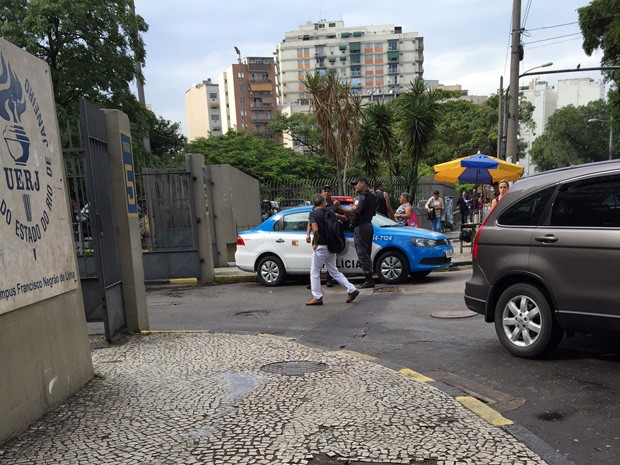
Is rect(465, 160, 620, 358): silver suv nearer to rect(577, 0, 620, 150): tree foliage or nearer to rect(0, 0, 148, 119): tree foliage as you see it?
rect(0, 0, 148, 119): tree foliage

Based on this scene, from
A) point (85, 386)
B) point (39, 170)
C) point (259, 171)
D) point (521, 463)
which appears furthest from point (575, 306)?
point (259, 171)

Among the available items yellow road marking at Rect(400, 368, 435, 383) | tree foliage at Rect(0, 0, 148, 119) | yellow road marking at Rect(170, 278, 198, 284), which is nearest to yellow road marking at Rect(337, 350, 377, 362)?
yellow road marking at Rect(400, 368, 435, 383)

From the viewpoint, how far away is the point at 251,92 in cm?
11244

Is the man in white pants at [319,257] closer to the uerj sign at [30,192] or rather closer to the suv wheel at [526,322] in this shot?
the suv wheel at [526,322]

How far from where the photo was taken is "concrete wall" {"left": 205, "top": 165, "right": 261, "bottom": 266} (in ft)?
45.1

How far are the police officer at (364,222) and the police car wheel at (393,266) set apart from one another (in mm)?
493

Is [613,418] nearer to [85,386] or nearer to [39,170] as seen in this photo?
[85,386]

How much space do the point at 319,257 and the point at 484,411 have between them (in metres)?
5.01

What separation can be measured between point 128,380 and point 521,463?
341 cm

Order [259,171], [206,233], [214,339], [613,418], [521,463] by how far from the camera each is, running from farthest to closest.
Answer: [259,171] → [206,233] → [214,339] → [613,418] → [521,463]

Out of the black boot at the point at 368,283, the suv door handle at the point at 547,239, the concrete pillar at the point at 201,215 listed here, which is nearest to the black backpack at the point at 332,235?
the black boot at the point at 368,283

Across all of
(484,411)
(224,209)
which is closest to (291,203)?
(224,209)

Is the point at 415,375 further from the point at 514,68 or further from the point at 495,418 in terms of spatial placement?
the point at 514,68

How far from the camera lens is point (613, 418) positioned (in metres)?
3.90
